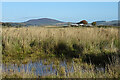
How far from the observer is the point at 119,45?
647cm

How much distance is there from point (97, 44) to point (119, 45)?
0.88m

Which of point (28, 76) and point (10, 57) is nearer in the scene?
point (28, 76)

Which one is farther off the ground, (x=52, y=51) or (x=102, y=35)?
(x=102, y=35)

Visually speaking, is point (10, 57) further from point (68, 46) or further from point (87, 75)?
point (87, 75)

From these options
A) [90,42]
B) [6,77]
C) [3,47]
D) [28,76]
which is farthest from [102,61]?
[3,47]

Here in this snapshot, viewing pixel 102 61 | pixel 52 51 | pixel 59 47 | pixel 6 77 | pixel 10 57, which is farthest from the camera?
pixel 59 47

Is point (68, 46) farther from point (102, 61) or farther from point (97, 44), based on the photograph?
point (102, 61)

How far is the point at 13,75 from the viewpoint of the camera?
12.2ft

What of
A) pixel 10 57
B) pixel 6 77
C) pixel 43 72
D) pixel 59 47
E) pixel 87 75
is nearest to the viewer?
pixel 87 75

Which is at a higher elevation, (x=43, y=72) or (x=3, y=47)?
(x=3, y=47)

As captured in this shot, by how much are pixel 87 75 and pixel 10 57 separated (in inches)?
136

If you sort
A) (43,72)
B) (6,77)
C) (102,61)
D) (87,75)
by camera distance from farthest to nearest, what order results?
(102,61)
(43,72)
(6,77)
(87,75)

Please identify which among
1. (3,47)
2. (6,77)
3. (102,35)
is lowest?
(6,77)

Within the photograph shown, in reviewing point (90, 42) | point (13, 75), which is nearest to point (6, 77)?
point (13, 75)
